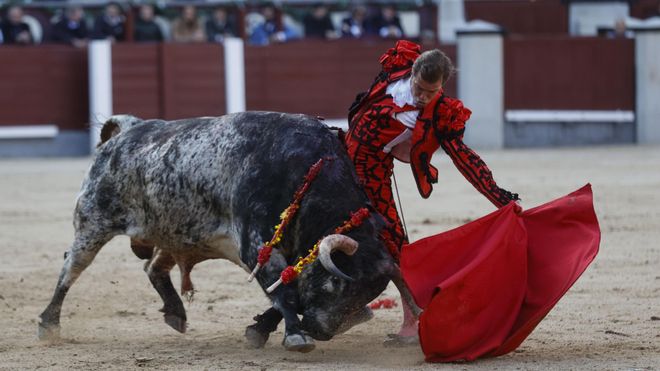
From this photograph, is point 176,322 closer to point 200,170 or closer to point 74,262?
point 74,262

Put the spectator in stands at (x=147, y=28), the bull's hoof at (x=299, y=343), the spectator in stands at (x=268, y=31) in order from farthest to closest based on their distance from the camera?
the spectator in stands at (x=268, y=31) < the spectator in stands at (x=147, y=28) < the bull's hoof at (x=299, y=343)

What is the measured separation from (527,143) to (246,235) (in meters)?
10.1

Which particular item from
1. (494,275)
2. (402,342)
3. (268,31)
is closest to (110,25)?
(268,31)

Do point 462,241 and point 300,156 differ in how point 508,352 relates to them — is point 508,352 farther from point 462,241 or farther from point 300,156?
point 300,156

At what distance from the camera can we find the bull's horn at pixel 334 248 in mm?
3885

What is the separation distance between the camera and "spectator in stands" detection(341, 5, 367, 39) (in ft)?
45.3

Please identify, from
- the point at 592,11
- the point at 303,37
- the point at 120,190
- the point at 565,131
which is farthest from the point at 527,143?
the point at 120,190

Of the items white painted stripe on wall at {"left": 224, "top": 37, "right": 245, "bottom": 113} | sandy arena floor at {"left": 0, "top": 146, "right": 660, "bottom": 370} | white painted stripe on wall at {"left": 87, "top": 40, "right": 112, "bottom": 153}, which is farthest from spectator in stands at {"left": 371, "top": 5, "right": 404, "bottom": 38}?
sandy arena floor at {"left": 0, "top": 146, "right": 660, "bottom": 370}

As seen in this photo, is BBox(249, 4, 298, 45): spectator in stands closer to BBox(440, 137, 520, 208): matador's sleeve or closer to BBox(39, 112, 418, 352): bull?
BBox(39, 112, 418, 352): bull

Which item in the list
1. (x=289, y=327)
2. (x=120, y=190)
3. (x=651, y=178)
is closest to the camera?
(x=289, y=327)

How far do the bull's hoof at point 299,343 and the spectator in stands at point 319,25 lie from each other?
9.95 m

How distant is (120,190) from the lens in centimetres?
479

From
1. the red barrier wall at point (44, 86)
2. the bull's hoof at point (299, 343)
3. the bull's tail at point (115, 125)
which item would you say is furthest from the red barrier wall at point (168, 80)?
the bull's hoof at point (299, 343)

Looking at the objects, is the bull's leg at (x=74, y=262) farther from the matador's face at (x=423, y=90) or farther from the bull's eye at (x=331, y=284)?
the matador's face at (x=423, y=90)
